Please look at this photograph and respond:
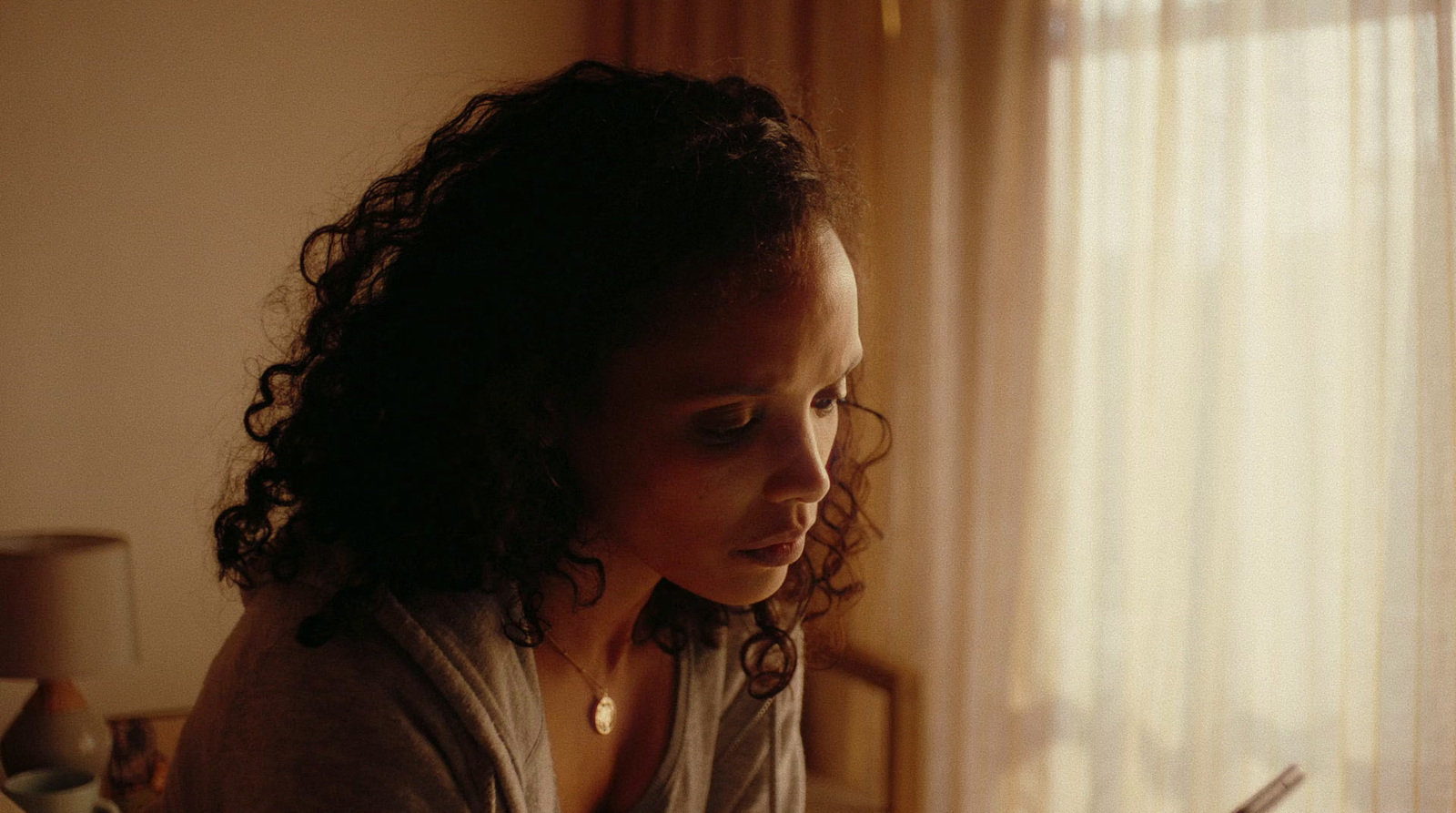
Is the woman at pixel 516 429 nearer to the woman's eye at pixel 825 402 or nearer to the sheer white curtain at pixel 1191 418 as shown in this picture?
the woman's eye at pixel 825 402

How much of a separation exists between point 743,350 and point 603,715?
40 cm

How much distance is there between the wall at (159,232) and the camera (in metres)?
2.38

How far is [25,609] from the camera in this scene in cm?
198

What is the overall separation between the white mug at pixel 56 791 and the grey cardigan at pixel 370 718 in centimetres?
118

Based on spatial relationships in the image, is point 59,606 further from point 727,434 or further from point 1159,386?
point 1159,386

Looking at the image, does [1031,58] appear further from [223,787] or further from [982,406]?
[223,787]

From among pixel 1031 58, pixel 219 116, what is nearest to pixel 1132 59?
pixel 1031 58

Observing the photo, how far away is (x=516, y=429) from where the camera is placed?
84 centimetres

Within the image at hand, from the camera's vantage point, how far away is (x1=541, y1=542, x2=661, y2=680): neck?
94cm

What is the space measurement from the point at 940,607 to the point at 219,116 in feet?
6.33

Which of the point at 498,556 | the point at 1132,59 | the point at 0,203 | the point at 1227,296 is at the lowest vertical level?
the point at 498,556

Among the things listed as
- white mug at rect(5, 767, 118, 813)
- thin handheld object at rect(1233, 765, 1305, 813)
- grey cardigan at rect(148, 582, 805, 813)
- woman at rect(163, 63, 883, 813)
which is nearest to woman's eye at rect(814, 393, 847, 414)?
woman at rect(163, 63, 883, 813)

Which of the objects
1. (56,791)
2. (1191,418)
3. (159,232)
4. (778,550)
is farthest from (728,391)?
(159,232)

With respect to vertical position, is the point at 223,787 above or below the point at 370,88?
below
